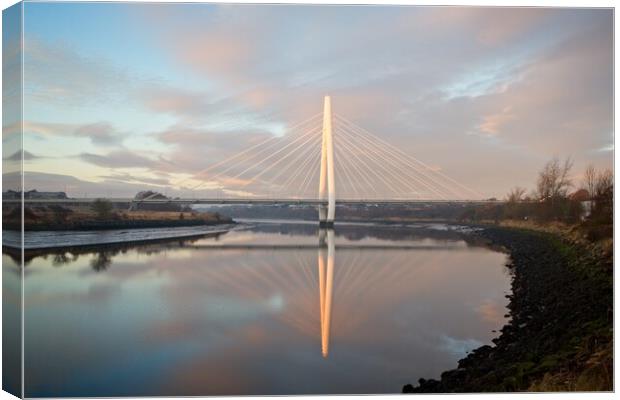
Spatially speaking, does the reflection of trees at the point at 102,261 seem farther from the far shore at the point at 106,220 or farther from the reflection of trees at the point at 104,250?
the far shore at the point at 106,220

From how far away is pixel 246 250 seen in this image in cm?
934

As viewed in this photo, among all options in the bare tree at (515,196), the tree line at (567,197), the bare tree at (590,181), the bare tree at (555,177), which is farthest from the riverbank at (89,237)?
the bare tree at (515,196)

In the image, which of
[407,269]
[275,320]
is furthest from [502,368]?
[407,269]

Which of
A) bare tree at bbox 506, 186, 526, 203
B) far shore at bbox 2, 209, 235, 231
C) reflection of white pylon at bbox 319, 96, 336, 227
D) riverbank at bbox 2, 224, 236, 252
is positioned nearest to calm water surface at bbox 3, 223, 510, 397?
riverbank at bbox 2, 224, 236, 252

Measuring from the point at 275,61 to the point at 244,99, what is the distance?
68 cm

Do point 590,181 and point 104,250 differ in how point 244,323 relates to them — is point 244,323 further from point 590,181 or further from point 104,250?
point 104,250

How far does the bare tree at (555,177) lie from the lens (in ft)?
15.3

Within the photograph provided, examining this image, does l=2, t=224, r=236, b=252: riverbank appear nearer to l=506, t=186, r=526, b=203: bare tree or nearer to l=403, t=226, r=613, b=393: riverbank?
l=403, t=226, r=613, b=393: riverbank

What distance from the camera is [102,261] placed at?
730cm

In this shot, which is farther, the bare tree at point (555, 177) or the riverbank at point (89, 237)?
the bare tree at point (555, 177)

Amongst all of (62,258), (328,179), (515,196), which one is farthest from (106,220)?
(515,196)

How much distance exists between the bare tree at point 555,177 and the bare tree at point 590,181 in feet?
0.58

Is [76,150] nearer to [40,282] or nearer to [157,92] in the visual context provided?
[157,92]

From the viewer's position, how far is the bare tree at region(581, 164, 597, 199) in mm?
3965
